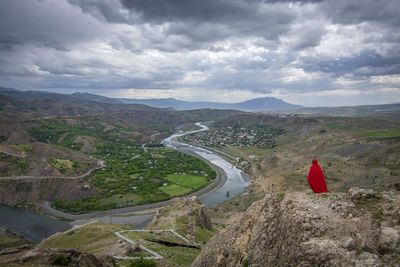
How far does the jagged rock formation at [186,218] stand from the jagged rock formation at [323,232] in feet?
71.4

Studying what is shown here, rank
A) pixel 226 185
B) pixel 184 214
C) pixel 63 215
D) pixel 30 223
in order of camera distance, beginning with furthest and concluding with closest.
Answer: pixel 226 185
pixel 63 215
pixel 30 223
pixel 184 214

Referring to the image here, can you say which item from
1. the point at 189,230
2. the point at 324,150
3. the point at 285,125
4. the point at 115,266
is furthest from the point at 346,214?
the point at 285,125

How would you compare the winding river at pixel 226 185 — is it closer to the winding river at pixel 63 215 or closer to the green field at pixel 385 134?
the winding river at pixel 63 215

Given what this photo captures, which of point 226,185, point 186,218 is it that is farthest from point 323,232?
point 226,185

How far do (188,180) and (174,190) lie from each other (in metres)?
10.4

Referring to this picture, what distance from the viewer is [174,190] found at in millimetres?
75250

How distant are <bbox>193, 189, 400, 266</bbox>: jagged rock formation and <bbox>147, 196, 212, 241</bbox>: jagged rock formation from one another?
21.8 m

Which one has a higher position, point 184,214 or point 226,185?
point 184,214

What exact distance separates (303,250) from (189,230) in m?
27.0

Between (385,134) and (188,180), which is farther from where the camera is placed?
(188,180)

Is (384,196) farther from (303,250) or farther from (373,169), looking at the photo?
(373,169)

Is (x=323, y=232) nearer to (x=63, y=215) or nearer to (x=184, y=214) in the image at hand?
(x=184, y=214)

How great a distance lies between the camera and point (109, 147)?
5207 inches

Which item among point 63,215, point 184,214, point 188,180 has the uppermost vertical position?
point 184,214
